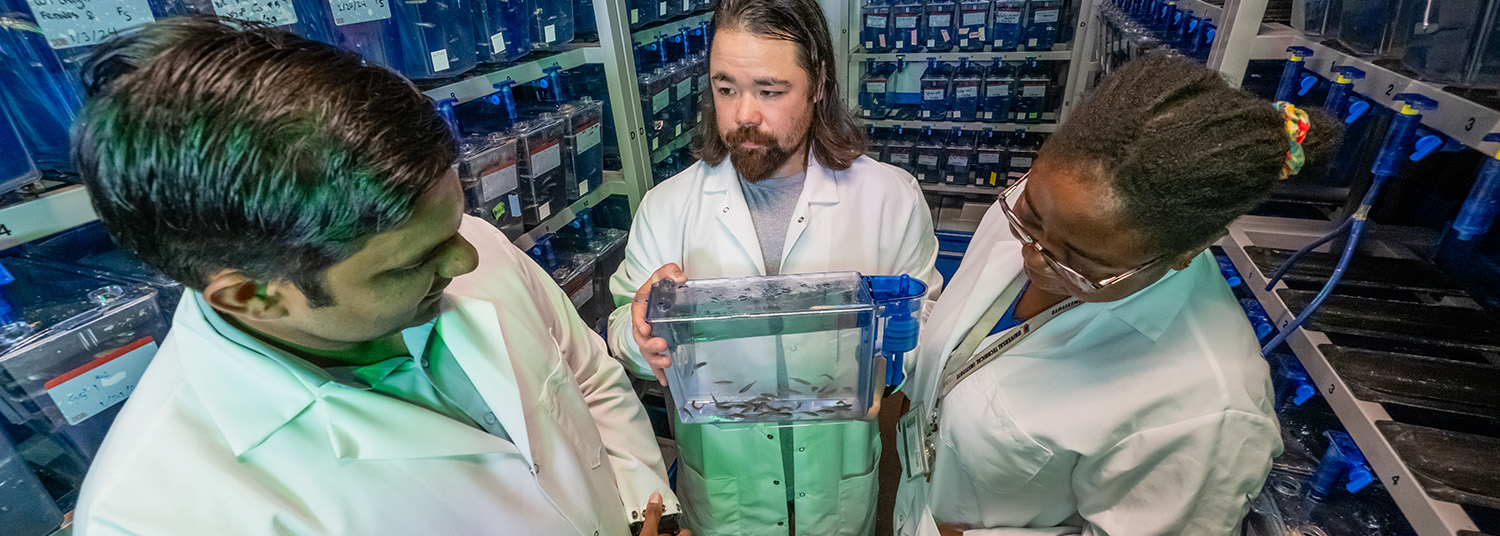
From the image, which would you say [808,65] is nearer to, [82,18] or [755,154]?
[755,154]

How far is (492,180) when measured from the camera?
4.94 feet

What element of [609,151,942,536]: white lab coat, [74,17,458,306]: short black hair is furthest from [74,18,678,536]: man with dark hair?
[609,151,942,536]: white lab coat

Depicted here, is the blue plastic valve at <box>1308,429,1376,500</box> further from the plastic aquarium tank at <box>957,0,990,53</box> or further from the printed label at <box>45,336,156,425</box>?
the plastic aquarium tank at <box>957,0,990,53</box>

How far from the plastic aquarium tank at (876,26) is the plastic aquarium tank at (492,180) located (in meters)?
2.60

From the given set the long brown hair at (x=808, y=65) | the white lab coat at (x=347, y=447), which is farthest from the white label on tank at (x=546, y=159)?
the white lab coat at (x=347, y=447)

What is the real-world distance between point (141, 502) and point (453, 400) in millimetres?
365

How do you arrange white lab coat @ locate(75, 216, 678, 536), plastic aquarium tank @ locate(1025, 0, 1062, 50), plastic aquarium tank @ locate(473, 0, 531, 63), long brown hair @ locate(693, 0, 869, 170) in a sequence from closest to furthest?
white lab coat @ locate(75, 216, 678, 536), long brown hair @ locate(693, 0, 869, 170), plastic aquarium tank @ locate(473, 0, 531, 63), plastic aquarium tank @ locate(1025, 0, 1062, 50)

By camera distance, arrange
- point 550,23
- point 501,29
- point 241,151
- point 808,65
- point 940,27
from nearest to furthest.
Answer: point 241,151 < point 808,65 < point 501,29 < point 550,23 < point 940,27

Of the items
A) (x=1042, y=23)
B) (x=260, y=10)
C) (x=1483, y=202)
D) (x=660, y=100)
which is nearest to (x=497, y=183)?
(x=260, y=10)

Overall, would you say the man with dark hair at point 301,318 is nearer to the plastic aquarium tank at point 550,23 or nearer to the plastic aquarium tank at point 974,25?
the plastic aquarium tank at point 550,23

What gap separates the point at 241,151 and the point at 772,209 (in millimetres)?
1089

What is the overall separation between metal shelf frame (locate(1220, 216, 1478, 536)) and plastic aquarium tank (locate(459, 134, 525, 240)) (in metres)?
1.81

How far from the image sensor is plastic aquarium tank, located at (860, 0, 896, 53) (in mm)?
3409

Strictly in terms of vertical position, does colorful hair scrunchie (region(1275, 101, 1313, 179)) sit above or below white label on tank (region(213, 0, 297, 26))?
below
